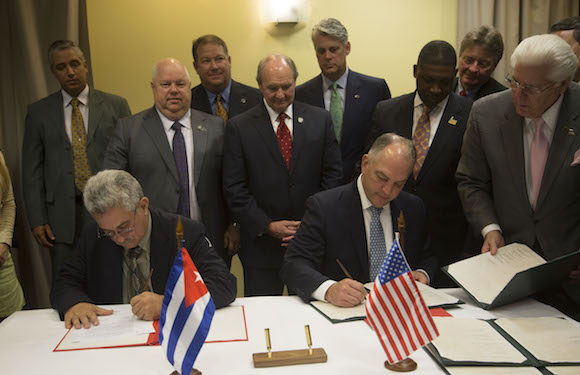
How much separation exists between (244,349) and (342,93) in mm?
2264

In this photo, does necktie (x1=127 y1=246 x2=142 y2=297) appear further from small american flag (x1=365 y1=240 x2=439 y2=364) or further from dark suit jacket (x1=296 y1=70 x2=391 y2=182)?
dark suit jacket (x1=296 y1=70 x2=391 y2=182)

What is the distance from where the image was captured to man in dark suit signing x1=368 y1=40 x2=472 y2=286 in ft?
10.4

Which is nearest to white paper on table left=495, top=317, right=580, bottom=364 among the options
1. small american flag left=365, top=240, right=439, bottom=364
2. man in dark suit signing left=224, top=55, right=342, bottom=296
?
small american flag left=365, top=240, right=439, bottom=364

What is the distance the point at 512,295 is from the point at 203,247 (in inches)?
54.3

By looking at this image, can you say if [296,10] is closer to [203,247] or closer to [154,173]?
[154,173]

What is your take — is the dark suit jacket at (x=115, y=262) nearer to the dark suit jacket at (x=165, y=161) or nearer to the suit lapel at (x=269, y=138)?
the dark suit jacket at (x=165, y=161)

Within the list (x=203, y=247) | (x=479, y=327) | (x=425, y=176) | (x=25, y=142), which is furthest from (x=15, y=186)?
(x=479, y=327)

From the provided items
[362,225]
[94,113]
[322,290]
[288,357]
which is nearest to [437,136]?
[362,225]

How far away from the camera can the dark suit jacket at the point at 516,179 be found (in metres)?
2.60

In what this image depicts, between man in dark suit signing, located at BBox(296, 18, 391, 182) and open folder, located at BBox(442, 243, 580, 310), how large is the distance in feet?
4.32

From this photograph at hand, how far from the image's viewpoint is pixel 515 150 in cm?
271

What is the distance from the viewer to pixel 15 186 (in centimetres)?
420

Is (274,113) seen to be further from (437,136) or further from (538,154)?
(538,154)

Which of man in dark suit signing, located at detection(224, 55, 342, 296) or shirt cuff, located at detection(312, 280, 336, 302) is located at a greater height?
man in dark suit signing, located at detection(224, 55, 342, 296)
